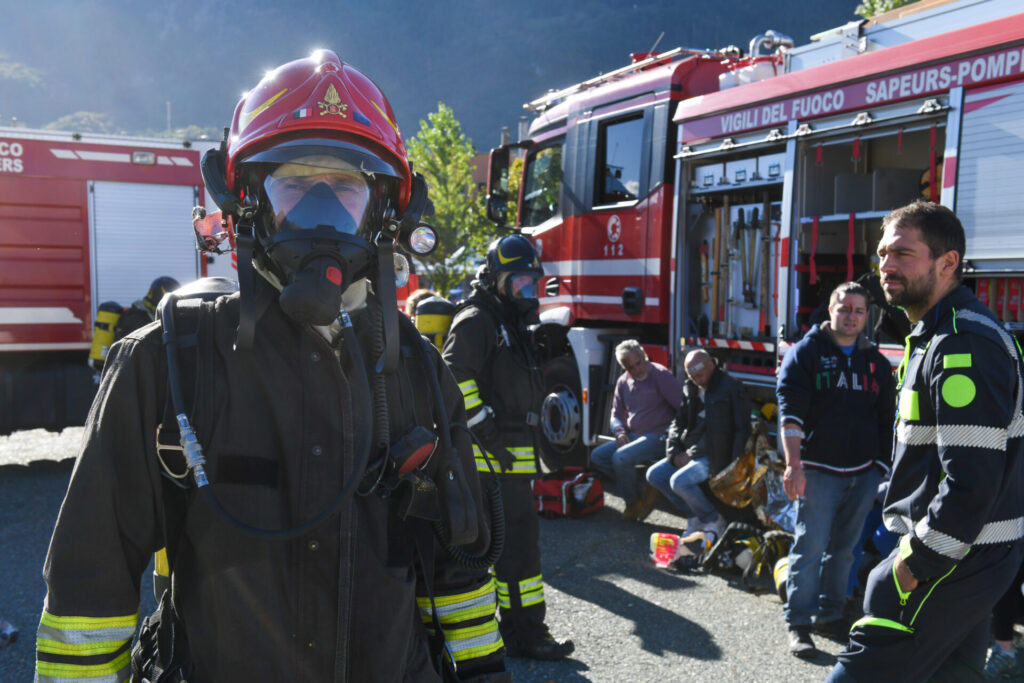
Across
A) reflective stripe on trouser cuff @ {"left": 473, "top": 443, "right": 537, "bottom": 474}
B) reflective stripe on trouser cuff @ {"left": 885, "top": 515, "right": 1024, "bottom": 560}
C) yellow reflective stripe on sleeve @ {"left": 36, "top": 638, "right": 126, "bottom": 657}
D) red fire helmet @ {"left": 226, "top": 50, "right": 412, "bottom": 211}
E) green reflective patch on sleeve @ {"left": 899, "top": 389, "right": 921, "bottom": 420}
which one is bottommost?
reflective stripe on trouser cuff @ {"left": 473, "top": 443, "right": 537, "bottom": 474}

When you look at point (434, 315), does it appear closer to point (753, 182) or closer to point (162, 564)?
point (753, 182)

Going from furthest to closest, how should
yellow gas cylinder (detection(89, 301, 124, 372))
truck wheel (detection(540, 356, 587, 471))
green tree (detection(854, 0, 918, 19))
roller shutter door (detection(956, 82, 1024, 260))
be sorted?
green tree (detection(854, 0, 918, 19))
yellow gas cylinder (detection(89, 301, 124, 372))
truck wheel (detection(540, 356, 587, 471))
roller shutter door (detection(956, 82, 1024, 260))

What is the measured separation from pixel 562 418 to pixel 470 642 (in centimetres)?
632

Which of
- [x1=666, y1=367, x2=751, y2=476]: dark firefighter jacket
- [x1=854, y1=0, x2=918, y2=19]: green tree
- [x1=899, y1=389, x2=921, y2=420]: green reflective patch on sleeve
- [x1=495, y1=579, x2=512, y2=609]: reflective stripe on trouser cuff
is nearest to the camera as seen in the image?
[x1=899, y1=389, x2=921, y2=420]: green reflective patch on sleeve

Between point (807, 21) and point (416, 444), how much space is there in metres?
132

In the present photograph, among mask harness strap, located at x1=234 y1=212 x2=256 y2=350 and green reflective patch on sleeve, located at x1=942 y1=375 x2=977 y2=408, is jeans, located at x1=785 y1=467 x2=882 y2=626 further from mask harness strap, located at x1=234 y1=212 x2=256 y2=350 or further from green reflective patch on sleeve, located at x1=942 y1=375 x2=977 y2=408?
mask harness strap, located at x1=234 y1=212 x2=256 y2=350

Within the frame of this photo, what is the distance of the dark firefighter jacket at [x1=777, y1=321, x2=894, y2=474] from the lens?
14.9 feet

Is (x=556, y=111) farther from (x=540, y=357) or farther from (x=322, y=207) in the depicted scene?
(x=322, y=207)

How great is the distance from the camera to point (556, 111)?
820 centimetres

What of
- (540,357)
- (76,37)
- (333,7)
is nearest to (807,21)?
(333,7)

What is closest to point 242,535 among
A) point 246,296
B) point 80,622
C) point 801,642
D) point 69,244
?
point 80,622

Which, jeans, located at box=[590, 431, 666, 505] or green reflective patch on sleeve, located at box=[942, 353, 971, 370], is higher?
green reflective patch on sleeve, located at box=[942, 353, 971, 370]

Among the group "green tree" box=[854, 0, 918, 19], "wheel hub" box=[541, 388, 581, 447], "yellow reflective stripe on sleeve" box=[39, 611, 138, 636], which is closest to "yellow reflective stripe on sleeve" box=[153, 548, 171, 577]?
"yellow reflective stripe on sleeve" box=[39, 611, 138, 636]

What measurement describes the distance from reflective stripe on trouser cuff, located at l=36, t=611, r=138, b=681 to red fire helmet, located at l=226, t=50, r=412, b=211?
32.9 inches
